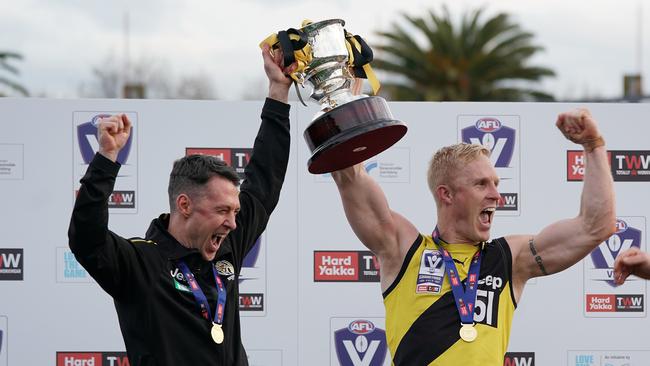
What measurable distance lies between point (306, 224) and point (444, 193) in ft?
4.86

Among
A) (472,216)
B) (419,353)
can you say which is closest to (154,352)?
(419,353)

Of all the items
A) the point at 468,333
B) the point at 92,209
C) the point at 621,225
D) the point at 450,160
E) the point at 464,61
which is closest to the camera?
the point at 92,209

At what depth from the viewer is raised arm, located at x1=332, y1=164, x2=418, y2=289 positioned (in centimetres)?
404

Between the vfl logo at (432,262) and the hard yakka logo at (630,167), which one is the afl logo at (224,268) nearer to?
the vfl logo at (432,262)

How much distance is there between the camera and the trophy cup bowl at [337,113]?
3.55 metres

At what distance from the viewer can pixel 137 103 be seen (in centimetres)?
544

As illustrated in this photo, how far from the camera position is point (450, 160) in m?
4.18

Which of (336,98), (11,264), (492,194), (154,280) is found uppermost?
(336,98)

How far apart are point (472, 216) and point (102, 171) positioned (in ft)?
5.58

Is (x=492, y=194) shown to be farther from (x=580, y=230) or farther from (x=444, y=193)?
(x=580, y=230)

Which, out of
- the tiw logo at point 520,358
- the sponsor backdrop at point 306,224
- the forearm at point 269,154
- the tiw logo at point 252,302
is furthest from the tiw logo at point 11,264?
the tiw logo at point 520,358

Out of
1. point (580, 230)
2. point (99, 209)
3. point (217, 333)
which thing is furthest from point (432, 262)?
point (99, 209)

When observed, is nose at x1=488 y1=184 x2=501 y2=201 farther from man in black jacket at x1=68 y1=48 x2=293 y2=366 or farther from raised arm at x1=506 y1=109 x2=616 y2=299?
→ man in black jacket at x1=68 y1=48 x2=293 y2=366

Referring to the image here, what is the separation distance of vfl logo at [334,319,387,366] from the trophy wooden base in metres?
2.05
